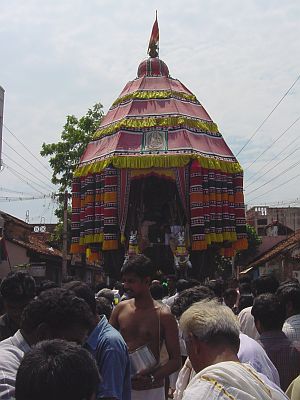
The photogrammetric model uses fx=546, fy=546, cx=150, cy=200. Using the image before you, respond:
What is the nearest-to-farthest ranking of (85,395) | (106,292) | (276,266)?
1. (85,395)
2. (106,292)
3. (276,266)

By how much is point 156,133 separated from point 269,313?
51.5ft

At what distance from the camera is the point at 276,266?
3048 cm

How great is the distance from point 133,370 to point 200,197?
1483cm

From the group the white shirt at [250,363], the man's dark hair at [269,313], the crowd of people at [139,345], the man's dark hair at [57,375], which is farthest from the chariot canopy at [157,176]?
the man's dark hair at [57,375]

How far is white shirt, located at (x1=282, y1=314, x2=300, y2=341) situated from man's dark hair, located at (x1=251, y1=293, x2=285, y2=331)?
1.13ft

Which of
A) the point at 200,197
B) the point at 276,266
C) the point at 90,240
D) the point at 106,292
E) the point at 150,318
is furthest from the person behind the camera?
the point at 276,266

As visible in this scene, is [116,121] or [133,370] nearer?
[133,370]

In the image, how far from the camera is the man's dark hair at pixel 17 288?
3.96m

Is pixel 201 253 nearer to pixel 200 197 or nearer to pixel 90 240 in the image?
pixel 200 197

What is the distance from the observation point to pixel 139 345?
4648 mm

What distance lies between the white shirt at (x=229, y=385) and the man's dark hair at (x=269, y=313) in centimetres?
208

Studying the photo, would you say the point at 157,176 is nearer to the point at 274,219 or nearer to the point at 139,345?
the point at 139,345

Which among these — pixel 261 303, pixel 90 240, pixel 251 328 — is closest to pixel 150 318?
pixel 261 303

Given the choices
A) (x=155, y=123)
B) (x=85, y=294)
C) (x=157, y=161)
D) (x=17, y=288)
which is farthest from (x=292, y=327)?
(x=155, y=123)
